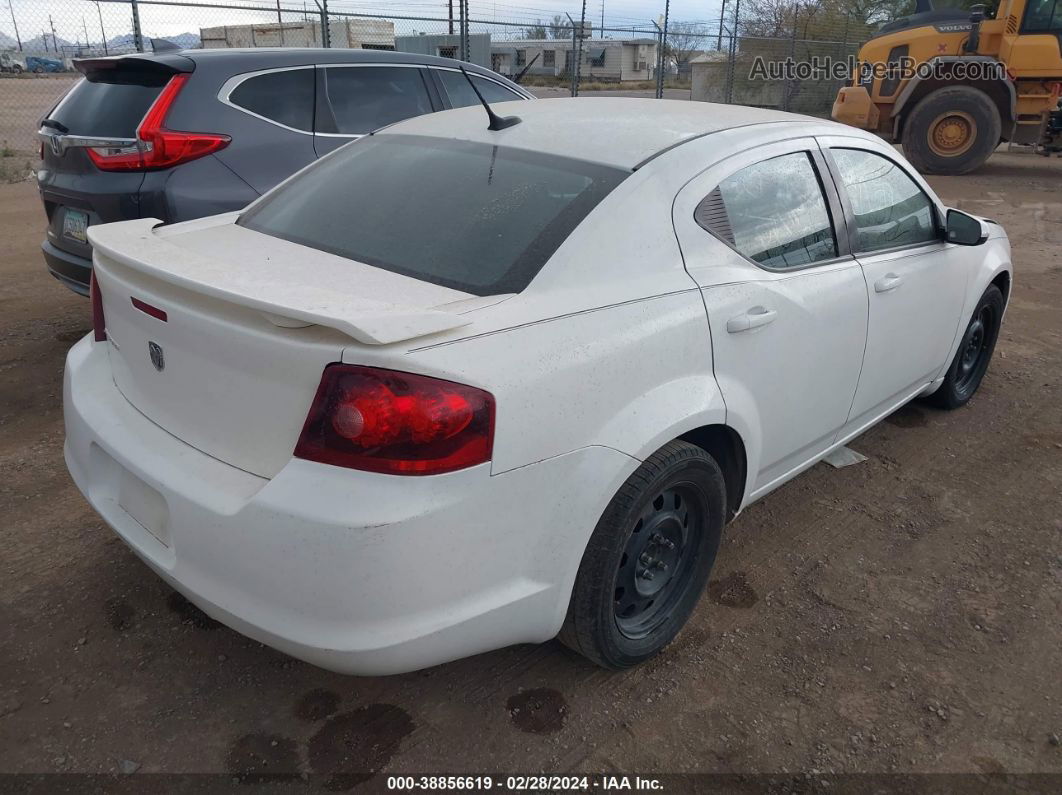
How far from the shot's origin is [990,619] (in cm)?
283

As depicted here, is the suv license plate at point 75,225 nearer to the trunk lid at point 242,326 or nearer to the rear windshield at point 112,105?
the rear windshield at point 112,105

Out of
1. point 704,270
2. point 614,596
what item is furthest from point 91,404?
point 704,270

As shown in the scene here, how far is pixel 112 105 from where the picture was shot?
4477 millimetres

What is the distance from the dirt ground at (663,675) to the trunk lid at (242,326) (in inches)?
30.8

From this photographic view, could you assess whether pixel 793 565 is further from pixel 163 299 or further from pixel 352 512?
pixel 163 299

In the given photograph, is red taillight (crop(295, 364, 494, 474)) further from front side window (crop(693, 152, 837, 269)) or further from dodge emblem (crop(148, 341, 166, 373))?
front side window (crop(693, 152, 837, 269))

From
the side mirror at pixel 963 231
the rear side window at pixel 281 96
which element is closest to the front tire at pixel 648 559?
the side mirror at pixel 963 231

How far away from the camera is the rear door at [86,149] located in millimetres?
4293

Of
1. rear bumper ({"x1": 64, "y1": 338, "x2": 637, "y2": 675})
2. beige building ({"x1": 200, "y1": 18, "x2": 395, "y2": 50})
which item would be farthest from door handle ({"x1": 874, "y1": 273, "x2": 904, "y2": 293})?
→ beige building ({"x1": 200, "y1": 18, "x2": 395, "y2": 50})

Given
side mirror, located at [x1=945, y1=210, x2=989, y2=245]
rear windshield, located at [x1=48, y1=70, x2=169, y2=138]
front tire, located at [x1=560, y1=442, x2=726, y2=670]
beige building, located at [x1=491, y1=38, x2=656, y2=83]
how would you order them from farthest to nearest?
beige building, located at [x1=491, y1=38, x2=656, y2=83] → rear windshield, located at [x1=48, y1=70, x2=169, y2=138] → side mirror, located at [x1=945, y1=210, x2=989, y2=245] → front tire, located at [x1=560, y1=442, x2=726, y2=670]

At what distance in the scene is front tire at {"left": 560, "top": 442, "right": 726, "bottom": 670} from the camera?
7.29ft

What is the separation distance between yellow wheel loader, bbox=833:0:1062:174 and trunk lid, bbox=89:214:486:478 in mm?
13946

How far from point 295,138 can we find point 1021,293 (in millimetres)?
5861

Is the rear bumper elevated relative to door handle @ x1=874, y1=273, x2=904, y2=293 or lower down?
lower down
